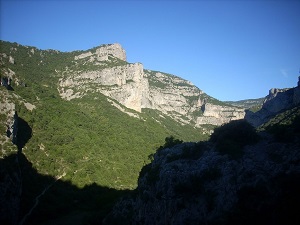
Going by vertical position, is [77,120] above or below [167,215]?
above

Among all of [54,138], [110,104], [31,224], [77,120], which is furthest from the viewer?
[110,104]

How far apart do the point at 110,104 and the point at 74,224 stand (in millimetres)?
82983

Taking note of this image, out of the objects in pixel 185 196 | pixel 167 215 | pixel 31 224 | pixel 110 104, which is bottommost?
pixel 31 224

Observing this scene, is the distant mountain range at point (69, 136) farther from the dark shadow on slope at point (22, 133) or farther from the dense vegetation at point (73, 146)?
the dense vegetation at point (73, 146)

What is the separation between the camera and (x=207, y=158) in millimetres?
37219

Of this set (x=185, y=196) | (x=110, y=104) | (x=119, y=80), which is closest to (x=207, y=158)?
(x=185, y=196)

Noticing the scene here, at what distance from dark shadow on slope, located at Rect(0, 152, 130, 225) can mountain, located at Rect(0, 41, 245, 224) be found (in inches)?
7.9

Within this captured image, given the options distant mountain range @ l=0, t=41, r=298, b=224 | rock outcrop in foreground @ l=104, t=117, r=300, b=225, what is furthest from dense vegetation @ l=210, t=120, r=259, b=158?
distant mountain range @ l=0, t=41, r=298, b=224

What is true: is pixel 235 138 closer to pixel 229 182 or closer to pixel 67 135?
pixel 229 182

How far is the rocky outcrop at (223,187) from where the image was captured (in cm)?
2782

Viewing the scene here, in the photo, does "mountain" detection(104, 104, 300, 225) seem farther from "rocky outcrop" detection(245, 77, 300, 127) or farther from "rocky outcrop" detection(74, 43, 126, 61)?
"rocky outcrop" detection(74, 43, 126, 61)

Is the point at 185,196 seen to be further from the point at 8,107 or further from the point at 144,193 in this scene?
the point at 8,107

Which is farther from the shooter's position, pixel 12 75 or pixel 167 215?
pixel 12 75

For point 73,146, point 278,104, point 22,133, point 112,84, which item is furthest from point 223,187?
point 112,84
